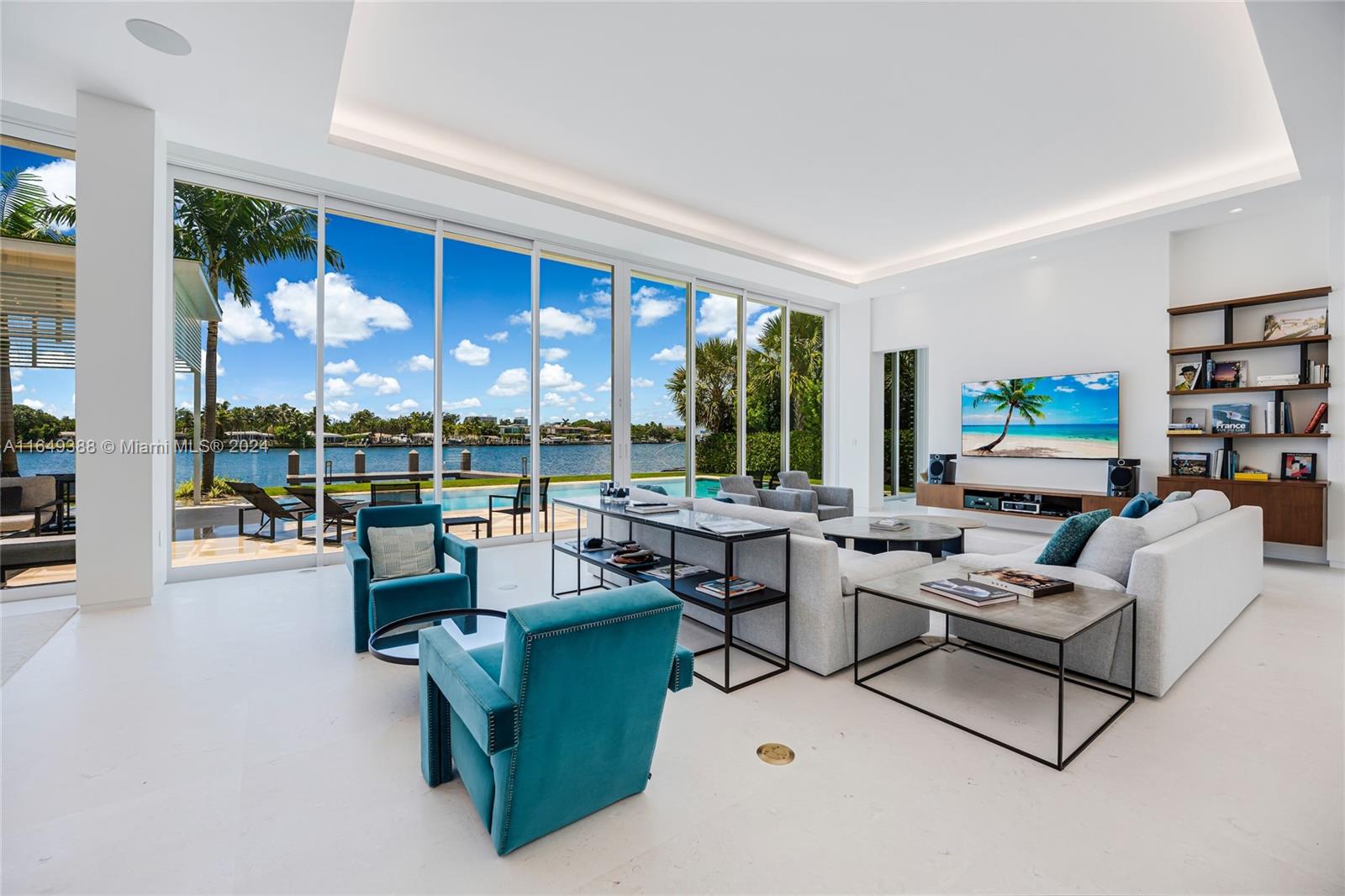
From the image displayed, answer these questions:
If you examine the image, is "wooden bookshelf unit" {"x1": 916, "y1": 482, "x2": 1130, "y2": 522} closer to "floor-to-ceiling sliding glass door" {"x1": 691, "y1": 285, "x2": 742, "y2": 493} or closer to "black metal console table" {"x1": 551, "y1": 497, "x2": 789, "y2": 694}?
"floor-to-ceiling sliding glass door" {"x1": 691, "y1": 285, "x2": 742, "y2": 493}

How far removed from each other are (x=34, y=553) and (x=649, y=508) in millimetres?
4231

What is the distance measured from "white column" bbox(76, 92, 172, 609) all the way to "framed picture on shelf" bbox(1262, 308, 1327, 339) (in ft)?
29.2

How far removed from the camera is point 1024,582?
2578 mm

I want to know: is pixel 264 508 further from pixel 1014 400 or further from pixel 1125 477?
pixel 1125 477

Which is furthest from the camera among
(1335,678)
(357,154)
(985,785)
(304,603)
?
(357,154)

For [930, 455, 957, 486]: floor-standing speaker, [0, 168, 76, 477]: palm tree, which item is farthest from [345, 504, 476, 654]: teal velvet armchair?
[930, 455, 957, 486]: floor-standing speaker

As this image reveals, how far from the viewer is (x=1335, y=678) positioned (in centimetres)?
280

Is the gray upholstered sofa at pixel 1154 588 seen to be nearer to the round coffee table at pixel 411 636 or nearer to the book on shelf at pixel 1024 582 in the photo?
the book on shelf at pixel 1024 582

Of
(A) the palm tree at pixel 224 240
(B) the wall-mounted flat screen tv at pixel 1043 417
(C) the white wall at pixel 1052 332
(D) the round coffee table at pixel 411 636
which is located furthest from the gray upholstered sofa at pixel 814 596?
(C) the white wall at pixel 1052 332

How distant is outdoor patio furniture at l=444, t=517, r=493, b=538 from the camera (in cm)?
554

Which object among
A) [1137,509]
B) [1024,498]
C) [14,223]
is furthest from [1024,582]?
[14,223]

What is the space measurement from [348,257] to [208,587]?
288 centimetres

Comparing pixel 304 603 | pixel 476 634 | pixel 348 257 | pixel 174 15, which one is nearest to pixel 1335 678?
pixel 476 634

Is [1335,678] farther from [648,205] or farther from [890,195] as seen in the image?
[648,205]
